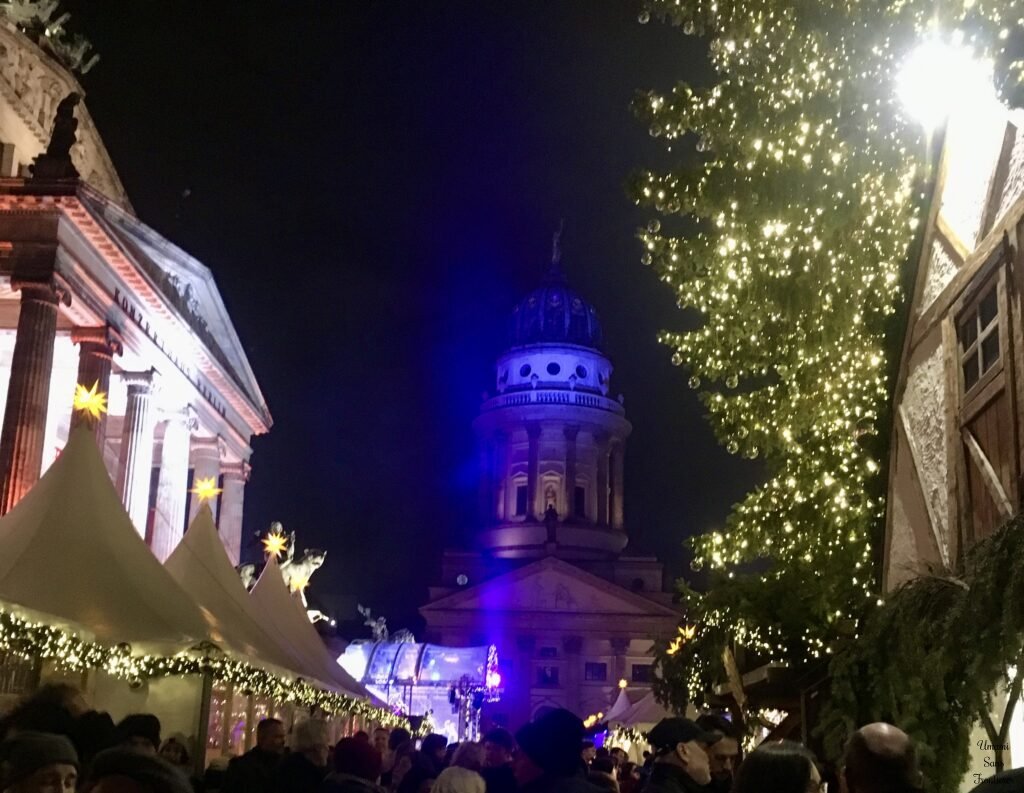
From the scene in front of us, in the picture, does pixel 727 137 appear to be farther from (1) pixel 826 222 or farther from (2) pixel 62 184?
(2) pixel 62 184

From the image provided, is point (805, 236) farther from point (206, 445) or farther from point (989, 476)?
point (206, 445)

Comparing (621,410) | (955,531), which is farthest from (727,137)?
(621,410)

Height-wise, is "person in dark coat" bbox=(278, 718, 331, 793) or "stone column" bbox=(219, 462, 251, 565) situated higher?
"stone column" bbox=(219, 462, 251, 565)

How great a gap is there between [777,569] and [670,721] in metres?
9.75

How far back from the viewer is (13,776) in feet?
12.5

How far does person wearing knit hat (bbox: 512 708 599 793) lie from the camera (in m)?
4.86

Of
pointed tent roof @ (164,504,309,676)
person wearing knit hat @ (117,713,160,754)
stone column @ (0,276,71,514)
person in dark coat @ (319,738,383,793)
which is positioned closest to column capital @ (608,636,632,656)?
stone column @ (0,276,71,514)

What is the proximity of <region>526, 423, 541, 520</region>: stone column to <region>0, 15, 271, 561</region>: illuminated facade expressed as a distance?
1532 inches

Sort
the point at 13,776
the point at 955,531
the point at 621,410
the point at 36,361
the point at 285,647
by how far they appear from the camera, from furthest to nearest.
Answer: the point at 621,410 < the point at 36,361 < the point at 285,647 < the point at 955,531 < the point at 13,776

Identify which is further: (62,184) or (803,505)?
(62,184)

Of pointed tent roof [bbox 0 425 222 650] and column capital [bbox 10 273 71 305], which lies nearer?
pointed tent roof [bbox 0 425 222 650]

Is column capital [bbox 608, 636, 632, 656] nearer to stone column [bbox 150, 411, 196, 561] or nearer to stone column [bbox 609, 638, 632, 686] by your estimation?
stone column [bbox 609, 638, 632, 686]

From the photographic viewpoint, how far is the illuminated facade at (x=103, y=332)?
81.9ft

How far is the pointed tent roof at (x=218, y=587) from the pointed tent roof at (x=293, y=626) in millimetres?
1313
